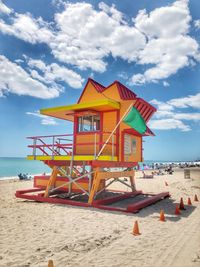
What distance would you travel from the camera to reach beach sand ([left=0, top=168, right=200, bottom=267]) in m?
6.42

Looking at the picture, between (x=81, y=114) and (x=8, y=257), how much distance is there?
35.1ft

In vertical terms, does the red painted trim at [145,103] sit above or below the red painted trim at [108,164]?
above

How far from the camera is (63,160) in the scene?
15945 millimetres

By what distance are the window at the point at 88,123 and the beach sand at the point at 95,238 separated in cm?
572

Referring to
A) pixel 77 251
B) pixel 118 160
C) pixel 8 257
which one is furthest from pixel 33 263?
pixel 118 160

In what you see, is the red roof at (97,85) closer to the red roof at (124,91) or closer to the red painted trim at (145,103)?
the red roof at (124,91)

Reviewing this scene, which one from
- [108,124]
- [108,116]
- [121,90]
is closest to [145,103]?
[121,90]

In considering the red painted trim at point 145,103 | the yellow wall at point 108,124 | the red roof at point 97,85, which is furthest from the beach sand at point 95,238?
the red roof at point 97,85

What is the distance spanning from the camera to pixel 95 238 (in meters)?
8.20

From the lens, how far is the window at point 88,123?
650 inches

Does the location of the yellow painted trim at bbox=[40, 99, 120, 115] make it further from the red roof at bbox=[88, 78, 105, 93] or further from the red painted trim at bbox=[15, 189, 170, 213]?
the red painted trim at bbox=[15, 189, 170, 213]

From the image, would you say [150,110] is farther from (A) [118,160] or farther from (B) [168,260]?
(B) [168,260]

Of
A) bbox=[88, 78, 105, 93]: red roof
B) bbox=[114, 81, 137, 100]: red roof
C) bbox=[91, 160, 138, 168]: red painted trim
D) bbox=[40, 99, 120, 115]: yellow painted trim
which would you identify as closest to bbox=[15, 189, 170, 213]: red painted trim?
bbox=[91, 160, 138, 168]: red painted trim

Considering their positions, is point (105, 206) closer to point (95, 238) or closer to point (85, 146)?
point (85, 146)
